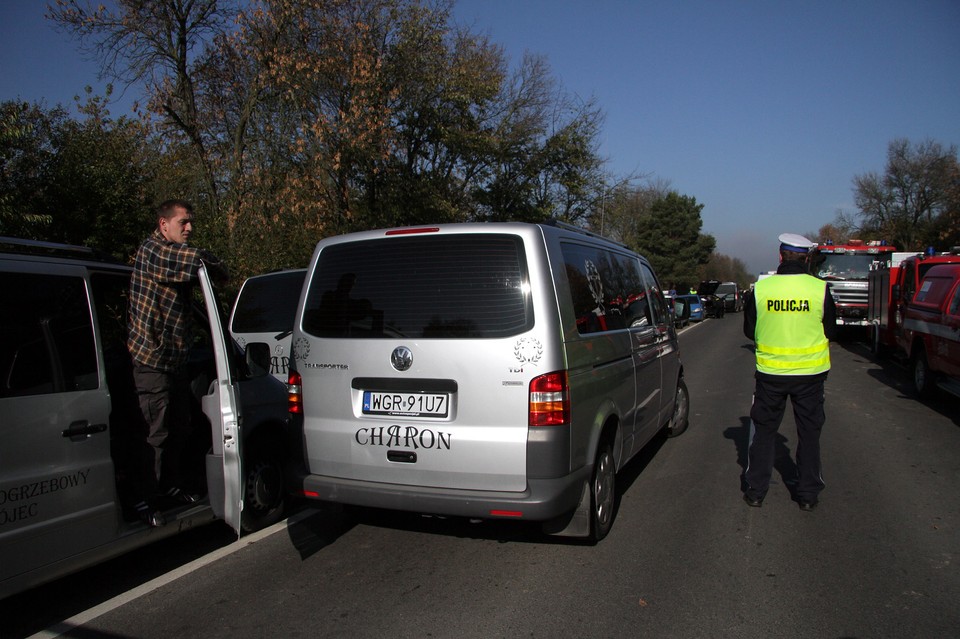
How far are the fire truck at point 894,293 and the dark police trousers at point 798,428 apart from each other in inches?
291

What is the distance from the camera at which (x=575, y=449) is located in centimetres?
394

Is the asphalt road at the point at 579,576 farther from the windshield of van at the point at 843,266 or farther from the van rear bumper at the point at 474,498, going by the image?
the windshield of van at the point at 843,266

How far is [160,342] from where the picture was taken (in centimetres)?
402

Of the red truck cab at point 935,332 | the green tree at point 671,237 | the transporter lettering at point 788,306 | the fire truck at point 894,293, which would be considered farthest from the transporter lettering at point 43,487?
the green tree at point 671,237

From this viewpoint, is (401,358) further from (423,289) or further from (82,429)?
(82,429)

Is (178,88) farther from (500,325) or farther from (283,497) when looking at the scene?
(500,325)

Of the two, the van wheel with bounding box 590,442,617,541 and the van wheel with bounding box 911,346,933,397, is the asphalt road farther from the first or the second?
the van wheel with bounding box 911,346,933,397

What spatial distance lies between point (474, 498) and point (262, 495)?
6.25 ft

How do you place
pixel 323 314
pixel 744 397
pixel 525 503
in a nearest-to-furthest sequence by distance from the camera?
pixel 525 503
pixel 323 314
pixel 744 397

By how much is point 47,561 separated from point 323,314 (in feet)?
6.44

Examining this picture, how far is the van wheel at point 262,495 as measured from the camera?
4.73 m

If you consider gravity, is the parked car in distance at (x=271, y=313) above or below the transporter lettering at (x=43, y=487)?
above

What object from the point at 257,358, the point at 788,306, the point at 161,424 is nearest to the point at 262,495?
the point at 257,358

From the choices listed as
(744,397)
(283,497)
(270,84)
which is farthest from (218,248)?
(744,397)
